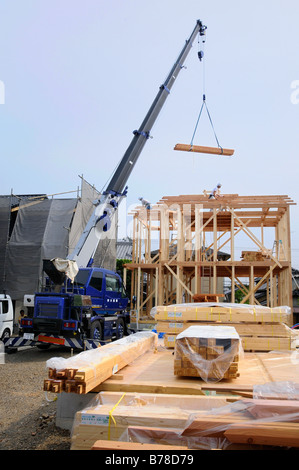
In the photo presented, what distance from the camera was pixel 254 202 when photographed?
15758 millimetres

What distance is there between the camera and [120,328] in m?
15.0

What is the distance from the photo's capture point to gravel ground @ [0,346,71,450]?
4969 millimetres

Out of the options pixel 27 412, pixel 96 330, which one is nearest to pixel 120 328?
pixel 96 330

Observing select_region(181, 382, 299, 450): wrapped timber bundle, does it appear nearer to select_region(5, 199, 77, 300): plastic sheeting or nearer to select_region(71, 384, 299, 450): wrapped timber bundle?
select_region(71, 384, 299, 450): wrapped timber bundle


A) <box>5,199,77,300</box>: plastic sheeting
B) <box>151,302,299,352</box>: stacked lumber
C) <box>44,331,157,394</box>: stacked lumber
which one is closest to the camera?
<box>44,331,157,394</box>: stacked lumber

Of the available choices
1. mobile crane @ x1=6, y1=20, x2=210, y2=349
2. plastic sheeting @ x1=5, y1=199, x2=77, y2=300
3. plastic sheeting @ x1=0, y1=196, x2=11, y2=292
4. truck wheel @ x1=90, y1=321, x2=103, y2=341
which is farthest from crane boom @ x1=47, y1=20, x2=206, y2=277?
plastic sheeting @ x1=0, y1=196, x2=11, y2=292

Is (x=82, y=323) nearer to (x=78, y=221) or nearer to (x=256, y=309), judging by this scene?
(x=256, y=309)

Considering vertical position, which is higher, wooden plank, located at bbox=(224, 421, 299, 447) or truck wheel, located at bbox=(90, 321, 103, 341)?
wooden plank, located at bbox=(224, 421, 299, 447)

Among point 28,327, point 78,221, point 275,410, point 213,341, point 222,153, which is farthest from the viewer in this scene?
point 78,221

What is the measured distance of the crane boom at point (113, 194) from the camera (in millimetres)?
14008

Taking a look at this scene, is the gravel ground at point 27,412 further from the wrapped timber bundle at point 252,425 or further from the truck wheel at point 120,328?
the truck wheel at point 120,328

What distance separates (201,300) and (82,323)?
3.61 m

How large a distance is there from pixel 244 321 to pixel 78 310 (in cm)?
578

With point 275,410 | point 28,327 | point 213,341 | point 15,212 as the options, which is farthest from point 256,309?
point 15,212
